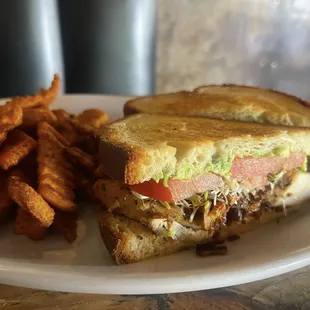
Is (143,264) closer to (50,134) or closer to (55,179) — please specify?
(55,179)

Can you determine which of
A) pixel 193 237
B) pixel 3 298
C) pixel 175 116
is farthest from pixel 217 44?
pixel 3 298

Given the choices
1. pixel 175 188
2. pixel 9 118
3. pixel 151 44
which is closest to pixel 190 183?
pixel 175 188

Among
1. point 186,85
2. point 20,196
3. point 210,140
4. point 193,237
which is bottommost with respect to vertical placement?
point 186,85

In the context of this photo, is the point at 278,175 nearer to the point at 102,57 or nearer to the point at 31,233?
the point at 31,233

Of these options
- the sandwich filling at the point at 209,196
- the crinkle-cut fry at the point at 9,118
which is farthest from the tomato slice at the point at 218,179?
the crinkle-cut fry at the point at 9,118

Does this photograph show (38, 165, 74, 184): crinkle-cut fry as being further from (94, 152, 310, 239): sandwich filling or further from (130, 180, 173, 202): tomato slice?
(130, 180, 173, 202): tomato slice

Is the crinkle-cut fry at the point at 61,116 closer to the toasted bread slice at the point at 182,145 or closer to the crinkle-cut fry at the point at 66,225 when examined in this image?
the toasted bread slice at the point at 182,145

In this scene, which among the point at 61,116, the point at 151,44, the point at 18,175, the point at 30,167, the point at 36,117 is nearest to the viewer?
the point at 18,175
